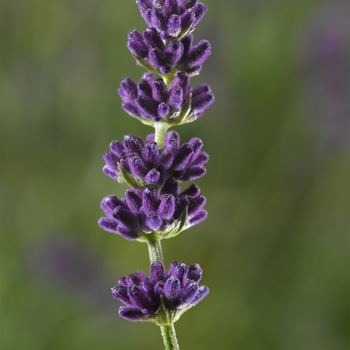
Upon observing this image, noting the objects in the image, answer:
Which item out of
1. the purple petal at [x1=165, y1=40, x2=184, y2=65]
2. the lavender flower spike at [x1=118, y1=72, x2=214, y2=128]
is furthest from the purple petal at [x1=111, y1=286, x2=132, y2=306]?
the purple petal at [x1=165, y1=40, x2=184, y2=65]

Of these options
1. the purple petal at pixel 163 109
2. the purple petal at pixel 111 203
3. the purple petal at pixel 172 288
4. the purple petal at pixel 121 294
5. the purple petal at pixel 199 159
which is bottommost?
the purple petal at pixel 121 294

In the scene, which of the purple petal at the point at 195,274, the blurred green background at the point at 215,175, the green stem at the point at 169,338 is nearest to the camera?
the green stem at the point at 169,338

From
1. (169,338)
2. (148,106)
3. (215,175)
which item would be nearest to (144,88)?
(148,106)

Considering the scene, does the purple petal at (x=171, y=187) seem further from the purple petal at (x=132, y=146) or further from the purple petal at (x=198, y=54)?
the purple petal at (x=198, y=54)

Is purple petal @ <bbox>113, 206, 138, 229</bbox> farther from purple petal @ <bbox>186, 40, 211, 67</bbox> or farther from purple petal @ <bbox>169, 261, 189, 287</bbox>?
purple petal @ <bbox>186, 40, 211, 67</bbox>

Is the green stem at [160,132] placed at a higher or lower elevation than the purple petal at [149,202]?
higher

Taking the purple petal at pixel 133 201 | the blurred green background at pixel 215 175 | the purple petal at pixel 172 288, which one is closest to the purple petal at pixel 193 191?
Answer: the purple petal at pixel 133 201
